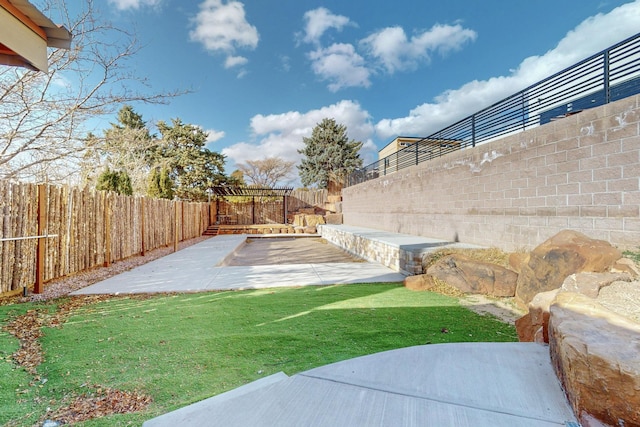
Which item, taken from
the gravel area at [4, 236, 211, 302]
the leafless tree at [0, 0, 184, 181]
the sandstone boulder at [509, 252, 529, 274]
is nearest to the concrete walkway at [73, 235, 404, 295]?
the gravel area at [4, 236, 211, 302]

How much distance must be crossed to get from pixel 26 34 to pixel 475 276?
5.98 metres

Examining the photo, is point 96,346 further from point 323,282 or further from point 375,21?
point 375,21

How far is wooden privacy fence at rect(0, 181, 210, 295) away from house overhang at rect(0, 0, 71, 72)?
301 cm

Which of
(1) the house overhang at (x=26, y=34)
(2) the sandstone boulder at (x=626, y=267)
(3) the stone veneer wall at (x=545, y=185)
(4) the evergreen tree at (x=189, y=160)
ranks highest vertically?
(4) the evergreen tree at (x=189, y=160)

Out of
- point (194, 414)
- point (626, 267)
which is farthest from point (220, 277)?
point (626, 267)

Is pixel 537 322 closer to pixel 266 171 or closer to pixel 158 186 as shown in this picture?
pixel 158 186

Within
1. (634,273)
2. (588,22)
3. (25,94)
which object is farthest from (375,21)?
(634,273)

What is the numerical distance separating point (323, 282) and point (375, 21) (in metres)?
13.5

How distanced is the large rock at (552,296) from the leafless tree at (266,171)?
30.2 m

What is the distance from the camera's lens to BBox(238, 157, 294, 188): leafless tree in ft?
104

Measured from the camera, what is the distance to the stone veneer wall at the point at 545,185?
368cm

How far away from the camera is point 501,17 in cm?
1043

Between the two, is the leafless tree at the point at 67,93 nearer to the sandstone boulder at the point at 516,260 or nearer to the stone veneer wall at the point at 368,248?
the stone veneer wall at the point at 368,248

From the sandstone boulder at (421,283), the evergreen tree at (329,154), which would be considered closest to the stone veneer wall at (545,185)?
the sandstone boulder at (421,283)
